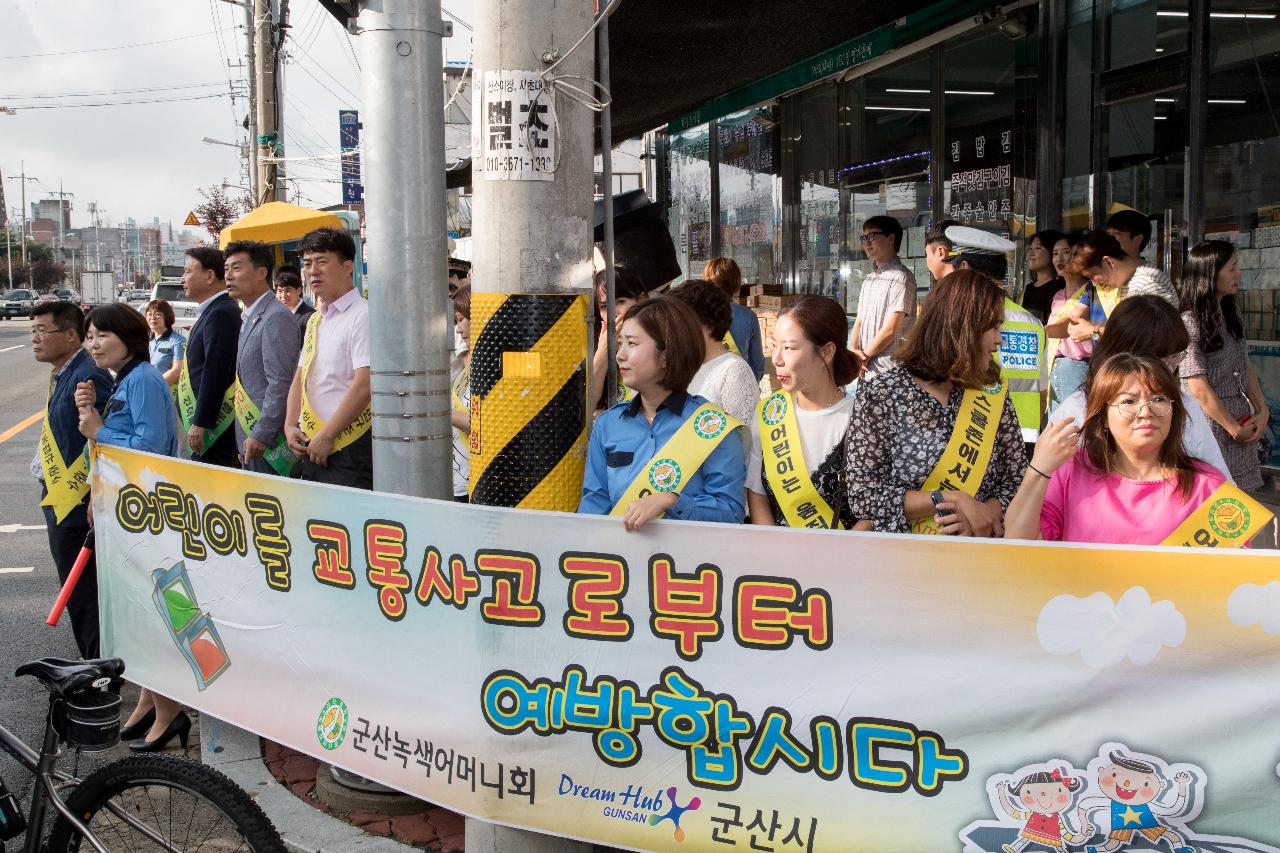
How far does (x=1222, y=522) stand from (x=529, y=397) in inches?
77.0

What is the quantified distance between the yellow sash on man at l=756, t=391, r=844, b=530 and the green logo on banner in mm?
1563

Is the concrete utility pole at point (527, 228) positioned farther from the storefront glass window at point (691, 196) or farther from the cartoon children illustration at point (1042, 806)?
the storefront glass window at point (691, 196)

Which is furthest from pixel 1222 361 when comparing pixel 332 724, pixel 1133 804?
pixel 332 724

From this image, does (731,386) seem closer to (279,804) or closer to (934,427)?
(934,427)

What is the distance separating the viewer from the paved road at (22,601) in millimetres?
5367

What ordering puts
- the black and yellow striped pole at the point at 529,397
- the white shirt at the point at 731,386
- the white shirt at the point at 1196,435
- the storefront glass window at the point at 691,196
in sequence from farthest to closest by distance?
the storefront glass window at the point at 691,196
the white shirt at the point at 731,386
the black and yellow striped pole at the point at 529,397
the white shirt at the point at 1196,435

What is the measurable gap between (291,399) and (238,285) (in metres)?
1.14

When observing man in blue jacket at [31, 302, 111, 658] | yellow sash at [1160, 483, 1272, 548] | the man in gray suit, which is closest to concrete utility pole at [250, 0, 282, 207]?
the man in gray suit

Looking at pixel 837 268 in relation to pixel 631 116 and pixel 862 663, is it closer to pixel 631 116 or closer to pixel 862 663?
pixel 631 116

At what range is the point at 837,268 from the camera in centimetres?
1255

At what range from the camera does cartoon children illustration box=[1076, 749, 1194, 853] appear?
270cm

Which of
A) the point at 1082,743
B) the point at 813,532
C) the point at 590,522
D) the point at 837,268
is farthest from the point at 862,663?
the point at 837,268

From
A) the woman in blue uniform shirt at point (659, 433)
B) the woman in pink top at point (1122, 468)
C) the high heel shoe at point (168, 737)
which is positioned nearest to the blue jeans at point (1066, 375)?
the woman in pink top at point (1122, 468)

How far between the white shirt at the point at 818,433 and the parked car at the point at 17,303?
7194 cm
